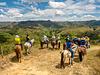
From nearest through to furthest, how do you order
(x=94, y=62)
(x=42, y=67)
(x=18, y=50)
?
1. (x=42, y=67)
2. (x=94, y=62)
3. (x=18, y=50)

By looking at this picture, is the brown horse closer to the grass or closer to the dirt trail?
the dirt trail

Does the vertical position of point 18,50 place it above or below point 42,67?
above

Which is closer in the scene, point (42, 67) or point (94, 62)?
point (42, 67)

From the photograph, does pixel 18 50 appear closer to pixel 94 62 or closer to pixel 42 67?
pixel 42 67

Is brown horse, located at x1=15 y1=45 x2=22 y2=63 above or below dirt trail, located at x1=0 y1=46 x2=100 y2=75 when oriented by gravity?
above

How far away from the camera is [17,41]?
21734 mm

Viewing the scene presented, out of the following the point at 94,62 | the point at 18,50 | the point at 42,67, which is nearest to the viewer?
the point at 42,67

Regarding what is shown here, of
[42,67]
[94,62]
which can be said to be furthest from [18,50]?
[94,62]

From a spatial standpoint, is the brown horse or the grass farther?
the brown horse

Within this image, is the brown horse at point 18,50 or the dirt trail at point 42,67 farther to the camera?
the brown horse at point 18,50

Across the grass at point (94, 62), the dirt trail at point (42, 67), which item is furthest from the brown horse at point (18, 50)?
the grass at point (94, 62)

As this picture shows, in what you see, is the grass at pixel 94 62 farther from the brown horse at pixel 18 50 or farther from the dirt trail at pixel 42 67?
the brown horse at pixel 18 50

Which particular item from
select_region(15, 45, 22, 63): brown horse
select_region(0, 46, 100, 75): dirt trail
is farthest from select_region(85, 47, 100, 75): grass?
select_region(15, 45, 22, 63): brown horse

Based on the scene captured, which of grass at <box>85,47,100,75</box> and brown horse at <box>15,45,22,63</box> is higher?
brown horse at <box>15,45,22,63</box>
